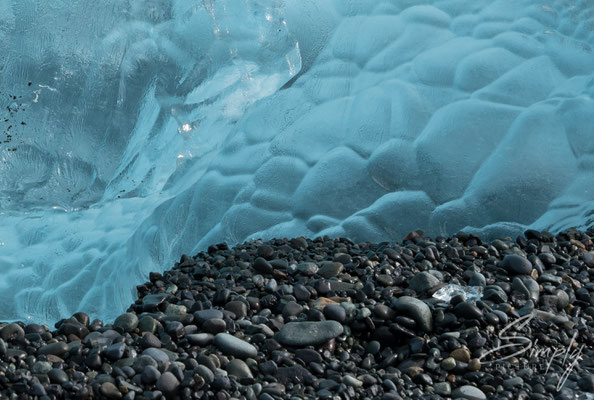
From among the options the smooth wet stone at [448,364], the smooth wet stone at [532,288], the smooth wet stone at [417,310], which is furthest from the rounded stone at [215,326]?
the smooth wet stone at [532,288]

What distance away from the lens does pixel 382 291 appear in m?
2.23

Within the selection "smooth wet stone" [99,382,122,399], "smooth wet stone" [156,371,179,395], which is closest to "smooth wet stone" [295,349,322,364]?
"smooth wet stone" [156,371,179,395]

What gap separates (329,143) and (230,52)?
1.03 m

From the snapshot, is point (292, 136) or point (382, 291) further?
point (292, 136)

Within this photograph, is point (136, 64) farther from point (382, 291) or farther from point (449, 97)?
point (382, 291)

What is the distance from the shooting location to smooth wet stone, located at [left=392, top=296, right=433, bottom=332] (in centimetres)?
203

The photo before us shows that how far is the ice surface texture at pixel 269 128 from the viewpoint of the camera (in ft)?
10.3

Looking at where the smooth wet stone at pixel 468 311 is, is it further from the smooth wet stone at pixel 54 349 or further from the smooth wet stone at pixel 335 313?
the smooth wet stone at pixel 54 349

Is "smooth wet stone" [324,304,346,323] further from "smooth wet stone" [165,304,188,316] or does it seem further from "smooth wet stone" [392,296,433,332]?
"smooth wet stone" [165,304,188,316]

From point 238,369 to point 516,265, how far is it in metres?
1.01

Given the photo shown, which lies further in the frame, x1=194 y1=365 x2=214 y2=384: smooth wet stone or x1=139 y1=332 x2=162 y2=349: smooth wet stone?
x1=139 y1=332 x2=162 y2=349: smooth wet stone

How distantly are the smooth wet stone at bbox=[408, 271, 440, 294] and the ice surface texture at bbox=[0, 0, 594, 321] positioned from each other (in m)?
0.82

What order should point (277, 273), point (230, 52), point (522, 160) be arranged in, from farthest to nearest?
point (230, 52), point (522, 160), point (277, 273)

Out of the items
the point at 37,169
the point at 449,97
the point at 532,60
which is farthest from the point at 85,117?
the point at 532,60
